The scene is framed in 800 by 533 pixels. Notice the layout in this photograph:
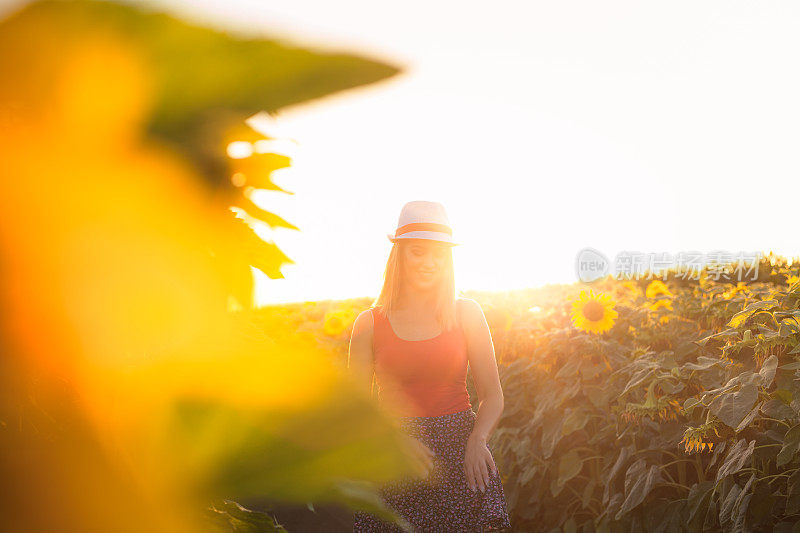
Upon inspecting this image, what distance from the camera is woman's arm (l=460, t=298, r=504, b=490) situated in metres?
3.04

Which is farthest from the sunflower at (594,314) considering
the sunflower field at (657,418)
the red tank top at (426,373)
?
the red tank top at (426,373)

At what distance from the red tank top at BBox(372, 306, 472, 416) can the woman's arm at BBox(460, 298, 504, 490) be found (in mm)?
72

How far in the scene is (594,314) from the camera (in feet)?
15.8

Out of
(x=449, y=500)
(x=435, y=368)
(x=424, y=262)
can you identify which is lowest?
(x=449, y=500)

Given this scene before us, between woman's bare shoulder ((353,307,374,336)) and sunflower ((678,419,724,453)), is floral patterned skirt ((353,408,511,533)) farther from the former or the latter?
sunflower ((678,419,724,453))

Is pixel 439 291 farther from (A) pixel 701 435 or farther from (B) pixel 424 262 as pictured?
(A) pixel 701 435

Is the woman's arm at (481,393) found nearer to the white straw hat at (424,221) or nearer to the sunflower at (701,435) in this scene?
the white straw hat at (424,221)

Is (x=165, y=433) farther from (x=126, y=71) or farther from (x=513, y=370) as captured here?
(x=513, y=370)

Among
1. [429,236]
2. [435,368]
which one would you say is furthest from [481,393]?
[429,236]

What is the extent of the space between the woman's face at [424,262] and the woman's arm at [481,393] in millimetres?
220

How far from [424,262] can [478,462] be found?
98 centimetres

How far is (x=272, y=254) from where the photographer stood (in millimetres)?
472

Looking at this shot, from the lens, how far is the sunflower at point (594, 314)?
4.75 m

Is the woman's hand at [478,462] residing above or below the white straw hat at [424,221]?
below
